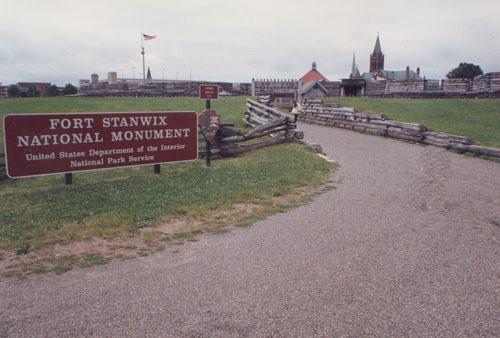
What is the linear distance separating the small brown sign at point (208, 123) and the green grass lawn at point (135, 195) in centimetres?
102

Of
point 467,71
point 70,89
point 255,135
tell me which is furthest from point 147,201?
point 467,71

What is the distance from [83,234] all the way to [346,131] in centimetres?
1676

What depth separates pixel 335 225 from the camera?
6.34 m

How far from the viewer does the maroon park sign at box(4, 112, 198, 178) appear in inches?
313

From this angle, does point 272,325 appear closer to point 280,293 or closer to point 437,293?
point 280,293

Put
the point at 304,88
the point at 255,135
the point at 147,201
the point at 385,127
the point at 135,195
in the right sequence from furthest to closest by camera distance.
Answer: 1. the point at 304,88
2. the point at 385,127
3. the point at 255,135
4. the point at 135,195
5. the point at 147,201

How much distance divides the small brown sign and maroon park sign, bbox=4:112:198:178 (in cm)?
61

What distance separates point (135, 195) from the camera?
26.1ft

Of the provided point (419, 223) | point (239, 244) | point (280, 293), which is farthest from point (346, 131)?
point (280, 293)

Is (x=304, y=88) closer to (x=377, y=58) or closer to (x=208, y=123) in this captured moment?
(x=208, y=123)

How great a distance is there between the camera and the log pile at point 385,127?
1327 cm

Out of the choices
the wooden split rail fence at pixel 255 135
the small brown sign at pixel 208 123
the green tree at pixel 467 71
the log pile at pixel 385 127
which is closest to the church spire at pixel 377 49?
the green tree at pixel 467 71

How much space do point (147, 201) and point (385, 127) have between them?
1359 cm

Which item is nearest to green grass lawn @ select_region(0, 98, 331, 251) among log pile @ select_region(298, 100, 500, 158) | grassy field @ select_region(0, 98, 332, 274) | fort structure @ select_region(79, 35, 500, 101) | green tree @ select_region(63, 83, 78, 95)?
grassy field @ select_region(0, 98, 332, 274)
